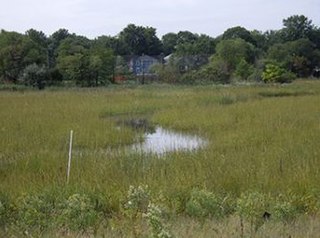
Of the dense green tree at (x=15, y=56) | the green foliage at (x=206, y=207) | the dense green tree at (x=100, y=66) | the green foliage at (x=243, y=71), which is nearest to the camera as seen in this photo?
the green foliage at (x=206, y=207)

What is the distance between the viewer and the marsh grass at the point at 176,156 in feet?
23.5

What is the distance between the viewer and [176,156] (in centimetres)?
1026

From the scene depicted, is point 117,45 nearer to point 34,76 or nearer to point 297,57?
point 297,57

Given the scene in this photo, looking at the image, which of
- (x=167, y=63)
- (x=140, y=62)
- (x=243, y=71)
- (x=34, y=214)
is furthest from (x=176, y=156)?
(x=140, y=62)

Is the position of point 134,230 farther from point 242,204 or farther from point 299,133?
point 299,133

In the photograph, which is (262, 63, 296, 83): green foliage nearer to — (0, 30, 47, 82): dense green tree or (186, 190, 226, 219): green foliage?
(0, 30, 47, 82): dense green tree

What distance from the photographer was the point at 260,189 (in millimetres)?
7164

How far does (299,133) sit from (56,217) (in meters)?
9.41

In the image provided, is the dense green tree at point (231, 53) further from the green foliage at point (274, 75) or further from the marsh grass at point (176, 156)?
the marsh grass at point (176, 156)

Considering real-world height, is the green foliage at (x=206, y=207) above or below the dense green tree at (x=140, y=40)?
below

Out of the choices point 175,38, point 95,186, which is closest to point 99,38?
point 175,38

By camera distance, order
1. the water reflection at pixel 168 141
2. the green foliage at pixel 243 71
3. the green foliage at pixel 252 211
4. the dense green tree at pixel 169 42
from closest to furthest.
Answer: the green foliage at pixel 252 211, the water reflection at pixel 168 141, the green foliage at pixel 243 71, the dense green tree at pixel 169 42

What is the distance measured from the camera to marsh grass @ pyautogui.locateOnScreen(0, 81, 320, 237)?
7.17 metres

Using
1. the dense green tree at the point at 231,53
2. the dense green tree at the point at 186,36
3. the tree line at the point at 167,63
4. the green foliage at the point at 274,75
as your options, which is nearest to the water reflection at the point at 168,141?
the tree line at the point at 167,63
